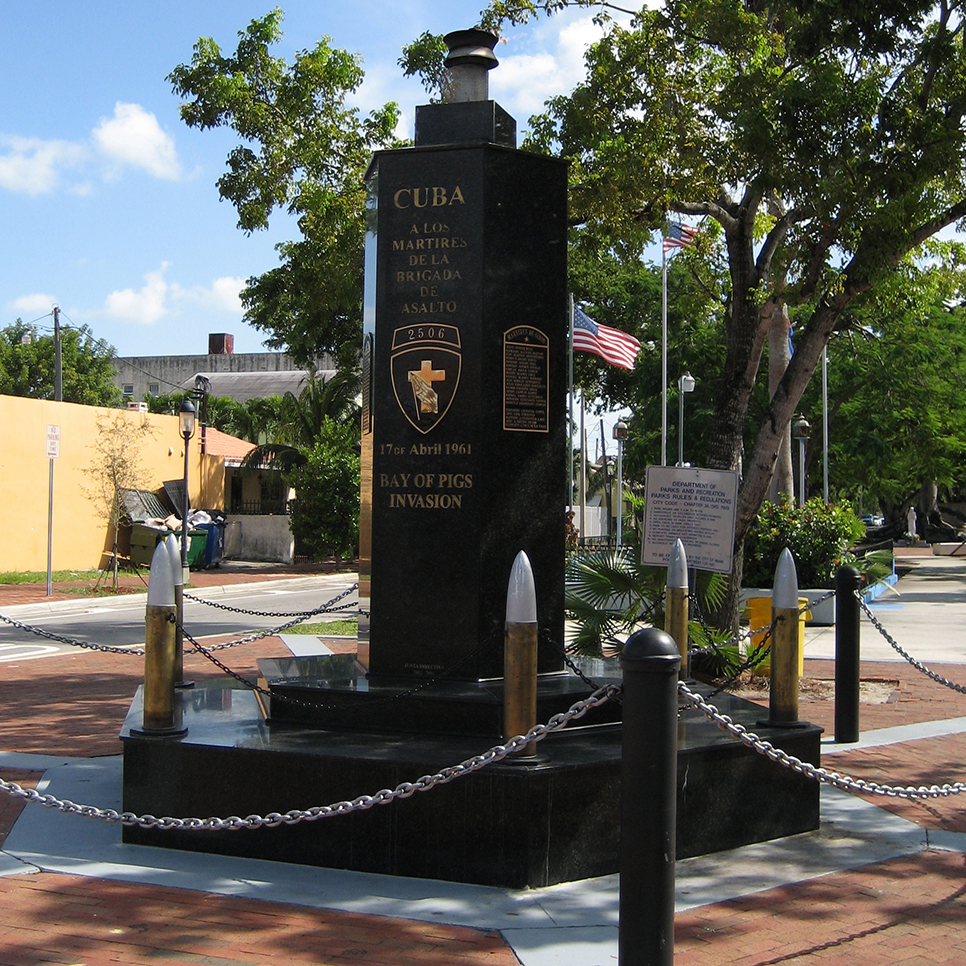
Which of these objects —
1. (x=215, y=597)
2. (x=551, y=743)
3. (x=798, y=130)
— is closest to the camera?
(x=551, y=743)

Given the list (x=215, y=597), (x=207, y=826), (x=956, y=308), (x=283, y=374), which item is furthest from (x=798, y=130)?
(x=283, y=374)

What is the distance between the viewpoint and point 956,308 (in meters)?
38.4

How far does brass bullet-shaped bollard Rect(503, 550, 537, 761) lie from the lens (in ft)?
16.3

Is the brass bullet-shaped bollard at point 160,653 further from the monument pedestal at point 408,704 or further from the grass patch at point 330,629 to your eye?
the grass patch at point 330,629

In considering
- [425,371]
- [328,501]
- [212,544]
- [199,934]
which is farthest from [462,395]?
[212,544]

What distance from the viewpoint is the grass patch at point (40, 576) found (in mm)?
25219

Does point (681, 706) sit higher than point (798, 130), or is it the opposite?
point (798, 130)

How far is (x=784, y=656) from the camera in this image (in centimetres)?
649

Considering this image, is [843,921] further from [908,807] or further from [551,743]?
[908,807]

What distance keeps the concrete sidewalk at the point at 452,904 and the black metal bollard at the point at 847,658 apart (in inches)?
57.5

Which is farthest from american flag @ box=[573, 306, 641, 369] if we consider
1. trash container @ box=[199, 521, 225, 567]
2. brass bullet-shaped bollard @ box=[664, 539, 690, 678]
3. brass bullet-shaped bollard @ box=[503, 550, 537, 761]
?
brass bullet-shaped bollard @ box=[503, 550, 537, 761]

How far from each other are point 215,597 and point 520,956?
64.1 feet

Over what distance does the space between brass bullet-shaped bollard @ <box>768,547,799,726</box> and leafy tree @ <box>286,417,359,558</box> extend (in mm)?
24031

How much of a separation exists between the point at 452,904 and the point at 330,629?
11.7 meters
